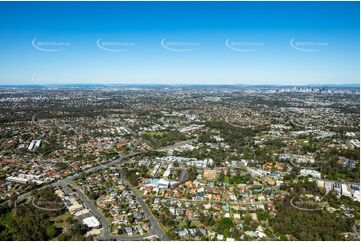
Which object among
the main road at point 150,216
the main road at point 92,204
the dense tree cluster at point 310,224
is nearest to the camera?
the dense tree cluster at point 310,224

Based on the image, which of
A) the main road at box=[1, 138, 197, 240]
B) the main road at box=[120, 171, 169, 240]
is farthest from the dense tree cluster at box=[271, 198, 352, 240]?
the main road at box=[1, 138, 197, 240]

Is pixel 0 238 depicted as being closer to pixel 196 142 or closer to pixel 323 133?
pixel 196 142

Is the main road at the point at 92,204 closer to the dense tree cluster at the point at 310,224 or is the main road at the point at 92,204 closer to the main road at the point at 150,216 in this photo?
the main road at the point at 150,216

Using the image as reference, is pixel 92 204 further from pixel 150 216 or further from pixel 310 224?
pixel 310 224

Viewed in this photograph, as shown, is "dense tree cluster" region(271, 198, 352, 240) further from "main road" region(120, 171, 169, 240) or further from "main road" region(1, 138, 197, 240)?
"main road" region(1, 138, 197, 240)

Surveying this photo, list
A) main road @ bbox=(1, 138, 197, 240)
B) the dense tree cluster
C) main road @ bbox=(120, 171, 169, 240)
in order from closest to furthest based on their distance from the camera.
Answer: the dense tree cluster, main road @ bbox=(120, 171, 169, 240), main road @ bbox=(1, 138, 197, 240)

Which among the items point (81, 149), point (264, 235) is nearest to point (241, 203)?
point (264, 235)

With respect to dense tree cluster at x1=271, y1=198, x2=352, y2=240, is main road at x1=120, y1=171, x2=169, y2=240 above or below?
below

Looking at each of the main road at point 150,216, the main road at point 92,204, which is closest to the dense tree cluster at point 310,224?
the main road at point 150,216

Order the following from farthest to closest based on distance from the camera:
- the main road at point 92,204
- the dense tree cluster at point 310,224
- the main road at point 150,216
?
1. the main road at point 92,204
2. the main road at point 150,216
3. the dense tree cluster at point 310,224

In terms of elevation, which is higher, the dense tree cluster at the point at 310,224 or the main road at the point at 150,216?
the dense tree cluster at the point at 310,224

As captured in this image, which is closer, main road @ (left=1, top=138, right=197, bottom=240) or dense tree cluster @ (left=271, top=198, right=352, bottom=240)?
dense tree cluster @ (left=271, top=198, right=352, bottom=240)

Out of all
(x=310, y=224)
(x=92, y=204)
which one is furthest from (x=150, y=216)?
(x=310, y=224)
